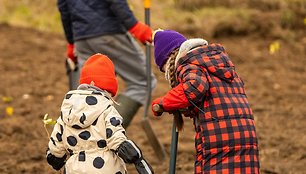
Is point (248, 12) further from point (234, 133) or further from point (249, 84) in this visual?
point (234, 133)

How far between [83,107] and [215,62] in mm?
710

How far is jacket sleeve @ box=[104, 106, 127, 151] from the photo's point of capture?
341 centimetres

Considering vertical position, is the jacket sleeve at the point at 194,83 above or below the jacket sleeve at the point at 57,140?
above

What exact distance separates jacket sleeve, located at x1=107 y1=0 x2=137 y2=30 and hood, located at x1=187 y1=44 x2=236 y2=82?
1.46m

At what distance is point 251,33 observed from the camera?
429 inches

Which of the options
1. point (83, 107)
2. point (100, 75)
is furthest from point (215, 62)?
point (83, 107)

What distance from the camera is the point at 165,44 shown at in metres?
3.78

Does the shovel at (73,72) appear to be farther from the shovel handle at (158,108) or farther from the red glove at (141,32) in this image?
the shovel handle at (158,108)

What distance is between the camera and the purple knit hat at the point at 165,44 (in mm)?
3768

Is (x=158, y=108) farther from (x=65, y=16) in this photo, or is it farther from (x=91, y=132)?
(x=65, y=16)

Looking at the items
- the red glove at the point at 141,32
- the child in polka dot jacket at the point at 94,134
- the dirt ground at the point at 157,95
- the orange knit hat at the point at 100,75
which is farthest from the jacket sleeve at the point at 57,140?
the dirt ground at the point at 157,95

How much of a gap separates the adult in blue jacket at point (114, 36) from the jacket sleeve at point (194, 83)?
150 centimetres

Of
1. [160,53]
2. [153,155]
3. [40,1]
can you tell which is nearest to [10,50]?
[40,1]

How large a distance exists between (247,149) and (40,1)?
9.42 meters
